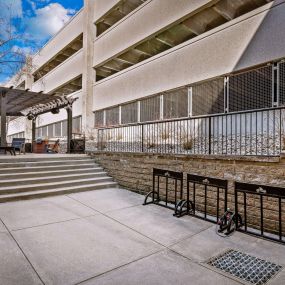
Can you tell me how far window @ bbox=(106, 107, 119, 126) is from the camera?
1572 cm

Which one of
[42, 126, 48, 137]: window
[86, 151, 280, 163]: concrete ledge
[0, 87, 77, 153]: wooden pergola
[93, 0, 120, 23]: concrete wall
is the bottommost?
[86, 151, 280, 163]: concrete ledge

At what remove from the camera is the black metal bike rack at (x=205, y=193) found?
4.88m

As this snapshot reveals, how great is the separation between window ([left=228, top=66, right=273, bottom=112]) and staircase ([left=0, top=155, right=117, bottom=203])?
6004 millimetres

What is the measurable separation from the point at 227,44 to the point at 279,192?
7.64 meters

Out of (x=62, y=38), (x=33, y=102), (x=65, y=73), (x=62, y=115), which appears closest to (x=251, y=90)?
(x=33, y=102)

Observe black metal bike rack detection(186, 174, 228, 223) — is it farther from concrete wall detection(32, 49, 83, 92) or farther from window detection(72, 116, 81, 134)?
concrete wall detection(32, 49, 83, 92)

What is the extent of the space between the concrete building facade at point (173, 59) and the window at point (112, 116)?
0.07 m

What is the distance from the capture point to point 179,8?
11.4m

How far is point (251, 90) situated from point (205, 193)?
222 inches

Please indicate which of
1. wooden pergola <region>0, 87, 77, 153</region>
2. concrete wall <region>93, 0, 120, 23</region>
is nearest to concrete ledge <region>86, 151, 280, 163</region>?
wooden pergola <region>0, 87, 77, 153</region>

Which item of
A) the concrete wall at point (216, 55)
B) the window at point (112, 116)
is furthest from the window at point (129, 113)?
the window at point (112, 116)

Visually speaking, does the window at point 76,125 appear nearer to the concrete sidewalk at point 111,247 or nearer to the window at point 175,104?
the window at point 175,104

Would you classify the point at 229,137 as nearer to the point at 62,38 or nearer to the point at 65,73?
the point at 65,73

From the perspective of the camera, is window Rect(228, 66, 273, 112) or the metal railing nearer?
the metal railing
